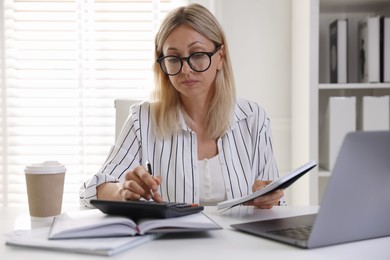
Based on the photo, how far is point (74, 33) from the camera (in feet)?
8.66

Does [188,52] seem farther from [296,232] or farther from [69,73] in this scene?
[69,73]

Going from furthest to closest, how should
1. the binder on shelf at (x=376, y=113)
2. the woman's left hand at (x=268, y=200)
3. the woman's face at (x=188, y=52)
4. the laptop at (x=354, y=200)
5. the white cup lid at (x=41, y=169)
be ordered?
the binder on shelf at (x=376, y=113) → the woman's face at (x=188, y=52) → the woman's left hand at (x=268, y=200) → the white cup lid at (x=41, y=169) → the laptop at (x=354, y=200)

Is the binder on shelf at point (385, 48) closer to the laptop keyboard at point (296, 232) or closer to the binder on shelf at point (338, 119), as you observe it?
the binder on shelf at point (338, 119)

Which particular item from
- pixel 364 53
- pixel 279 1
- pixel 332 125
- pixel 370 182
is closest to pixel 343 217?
pixel 370 182

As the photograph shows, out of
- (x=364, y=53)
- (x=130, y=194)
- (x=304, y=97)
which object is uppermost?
Answer: (x=364, y=53)

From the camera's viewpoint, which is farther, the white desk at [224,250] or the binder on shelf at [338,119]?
the binder on shelf at [338,119]

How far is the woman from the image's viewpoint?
168 centimetres

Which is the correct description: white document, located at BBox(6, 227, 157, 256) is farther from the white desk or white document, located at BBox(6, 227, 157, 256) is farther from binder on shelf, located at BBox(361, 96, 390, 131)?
binder on shelf, located at BBox(361, 96, 390, 131)

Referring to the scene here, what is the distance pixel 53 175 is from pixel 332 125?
139 cm

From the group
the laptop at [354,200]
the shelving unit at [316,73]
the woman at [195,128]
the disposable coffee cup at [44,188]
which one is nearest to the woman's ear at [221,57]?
the woman at [195,128]

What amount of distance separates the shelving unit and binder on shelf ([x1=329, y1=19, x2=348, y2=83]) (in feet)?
0.15

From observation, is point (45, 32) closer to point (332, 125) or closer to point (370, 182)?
point (332, 125)

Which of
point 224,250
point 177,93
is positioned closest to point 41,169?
point 224,250

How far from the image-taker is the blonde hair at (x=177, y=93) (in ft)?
5.70
